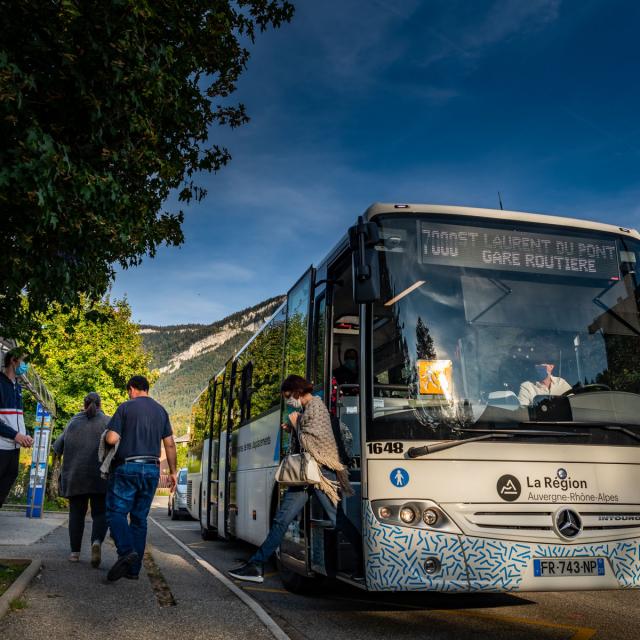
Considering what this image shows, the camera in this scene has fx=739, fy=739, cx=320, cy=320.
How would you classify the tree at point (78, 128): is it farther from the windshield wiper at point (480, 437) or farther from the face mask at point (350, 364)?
the windshield wiper at point (480, 437)

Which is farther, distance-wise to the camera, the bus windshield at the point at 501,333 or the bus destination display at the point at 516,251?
the bus destination display at the point at 516,251

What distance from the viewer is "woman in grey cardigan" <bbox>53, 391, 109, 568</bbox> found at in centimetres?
859

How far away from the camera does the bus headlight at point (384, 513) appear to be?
5.40 meters

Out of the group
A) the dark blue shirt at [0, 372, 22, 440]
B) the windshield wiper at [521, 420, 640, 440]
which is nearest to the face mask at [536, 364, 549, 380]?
the windshield wiper at [521, 420, 640, 440]

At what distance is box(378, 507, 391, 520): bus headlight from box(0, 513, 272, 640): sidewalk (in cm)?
114

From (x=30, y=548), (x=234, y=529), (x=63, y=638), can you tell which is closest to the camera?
(x=63, y=638)

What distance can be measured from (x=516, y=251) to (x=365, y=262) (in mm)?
1393

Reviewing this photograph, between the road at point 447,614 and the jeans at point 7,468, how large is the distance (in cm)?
228

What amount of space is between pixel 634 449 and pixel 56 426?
1312 inches

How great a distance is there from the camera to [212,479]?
46.9 feet

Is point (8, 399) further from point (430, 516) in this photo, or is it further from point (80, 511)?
point (430, 516)

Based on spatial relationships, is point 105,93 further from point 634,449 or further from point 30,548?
point 30,548

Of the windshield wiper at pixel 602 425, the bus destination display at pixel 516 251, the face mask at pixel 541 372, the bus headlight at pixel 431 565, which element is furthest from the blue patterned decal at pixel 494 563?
the bus destination display at pixel 516 251

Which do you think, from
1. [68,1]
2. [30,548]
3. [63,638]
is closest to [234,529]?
[30,548]
